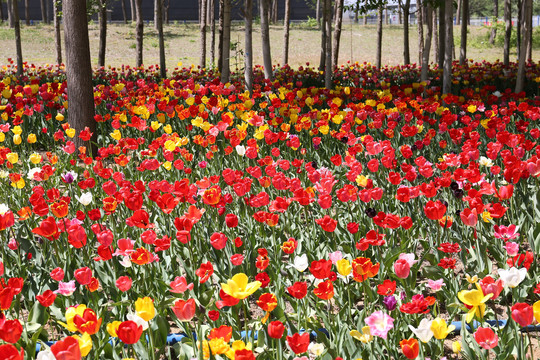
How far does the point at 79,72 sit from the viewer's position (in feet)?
22.0

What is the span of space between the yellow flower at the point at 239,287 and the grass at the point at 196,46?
24.3 meters

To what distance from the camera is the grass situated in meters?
28.2

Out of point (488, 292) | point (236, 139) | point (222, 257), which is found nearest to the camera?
point (488, 292)

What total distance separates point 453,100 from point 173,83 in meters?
4.44

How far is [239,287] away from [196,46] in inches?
1285

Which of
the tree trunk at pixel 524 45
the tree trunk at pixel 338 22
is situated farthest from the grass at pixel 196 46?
the tree trunk at pixel 524 45

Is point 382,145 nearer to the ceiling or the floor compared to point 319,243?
nearer to the ceiling

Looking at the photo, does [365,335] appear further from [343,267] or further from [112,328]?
[112,328]

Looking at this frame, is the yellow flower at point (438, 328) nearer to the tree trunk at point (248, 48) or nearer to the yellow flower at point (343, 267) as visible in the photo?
the yellow flower at point (343, 267)

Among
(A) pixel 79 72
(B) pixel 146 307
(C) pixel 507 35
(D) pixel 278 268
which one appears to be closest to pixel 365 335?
(B) pixel 146 307

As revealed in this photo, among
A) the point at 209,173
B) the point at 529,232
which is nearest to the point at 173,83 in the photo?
the point at 209,173

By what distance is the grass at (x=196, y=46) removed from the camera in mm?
28188

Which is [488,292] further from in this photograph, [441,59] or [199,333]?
[441,59]

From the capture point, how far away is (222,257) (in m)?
3.30
